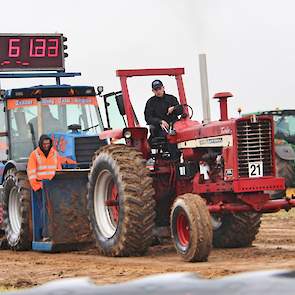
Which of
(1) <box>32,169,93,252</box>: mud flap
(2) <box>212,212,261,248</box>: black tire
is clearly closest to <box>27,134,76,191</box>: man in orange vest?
(1) <box>32,169,93,252</box>: mud flap

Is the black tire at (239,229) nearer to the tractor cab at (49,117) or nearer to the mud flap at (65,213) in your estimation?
the mud flap at (65,213)

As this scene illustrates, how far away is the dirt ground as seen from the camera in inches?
255

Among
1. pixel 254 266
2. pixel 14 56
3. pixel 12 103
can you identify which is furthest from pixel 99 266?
pixel 14 56

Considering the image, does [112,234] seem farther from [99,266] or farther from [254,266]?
[254,266]

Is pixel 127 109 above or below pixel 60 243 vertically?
above

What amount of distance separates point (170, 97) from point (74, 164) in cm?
224

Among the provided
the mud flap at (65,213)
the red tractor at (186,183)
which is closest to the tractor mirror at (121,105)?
the red tractor at (186,183)

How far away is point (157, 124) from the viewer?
339 inches

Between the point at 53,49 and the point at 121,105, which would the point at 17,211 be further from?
the point at 53,49

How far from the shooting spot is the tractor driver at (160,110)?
8.60m

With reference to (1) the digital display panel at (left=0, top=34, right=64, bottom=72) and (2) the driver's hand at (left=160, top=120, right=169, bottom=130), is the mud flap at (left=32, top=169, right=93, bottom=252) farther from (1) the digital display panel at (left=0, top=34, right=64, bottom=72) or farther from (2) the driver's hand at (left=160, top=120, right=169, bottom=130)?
(1) the digital display panel at (left=0, top=34, right=64, bottom=72)

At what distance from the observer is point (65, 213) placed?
967 cm

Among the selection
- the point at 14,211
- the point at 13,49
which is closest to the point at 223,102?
the point at 14,211

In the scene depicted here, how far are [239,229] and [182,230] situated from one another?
66.2 inches
